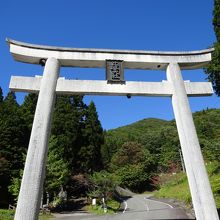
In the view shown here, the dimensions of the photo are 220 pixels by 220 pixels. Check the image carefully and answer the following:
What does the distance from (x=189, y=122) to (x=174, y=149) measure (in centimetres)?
4785

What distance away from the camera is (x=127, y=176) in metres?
41.0

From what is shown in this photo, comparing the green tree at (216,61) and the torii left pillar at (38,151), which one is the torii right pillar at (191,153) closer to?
the torii left pillar at (38,151)

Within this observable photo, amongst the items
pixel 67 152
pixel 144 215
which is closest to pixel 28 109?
pixel 67 152

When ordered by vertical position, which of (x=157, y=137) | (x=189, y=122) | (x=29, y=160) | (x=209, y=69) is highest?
(x=157, y=137)

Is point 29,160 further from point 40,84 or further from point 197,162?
point 197,162

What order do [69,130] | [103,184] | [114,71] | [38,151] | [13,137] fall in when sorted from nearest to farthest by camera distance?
[38,151], [114,71], [103,184], [13,137], [69,130]

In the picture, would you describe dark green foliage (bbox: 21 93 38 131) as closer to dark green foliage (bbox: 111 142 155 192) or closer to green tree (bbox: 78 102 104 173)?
green tree (bbox: 78 102 104 173)

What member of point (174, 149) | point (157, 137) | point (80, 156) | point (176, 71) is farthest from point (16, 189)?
point (157, 137)

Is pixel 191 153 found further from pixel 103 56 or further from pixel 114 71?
pixel 103 56

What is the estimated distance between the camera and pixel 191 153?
6.69 m

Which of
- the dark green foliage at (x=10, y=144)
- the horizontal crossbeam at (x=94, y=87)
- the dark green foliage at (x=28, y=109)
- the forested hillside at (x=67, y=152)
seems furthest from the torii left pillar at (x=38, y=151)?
the dark green foliage at (x=28, y=109)

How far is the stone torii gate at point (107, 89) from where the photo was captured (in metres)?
6.09

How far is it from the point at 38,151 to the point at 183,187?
28420 millimetres

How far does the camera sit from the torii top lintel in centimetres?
748
